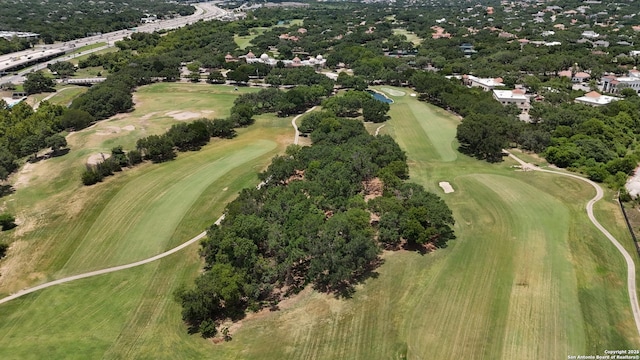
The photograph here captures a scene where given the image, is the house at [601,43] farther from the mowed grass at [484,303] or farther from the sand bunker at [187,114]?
the sand bunker at [187,114]

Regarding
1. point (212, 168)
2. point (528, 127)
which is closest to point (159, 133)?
point (212, 168)

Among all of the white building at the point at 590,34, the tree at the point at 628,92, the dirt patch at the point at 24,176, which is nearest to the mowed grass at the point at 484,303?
the dirt patch at the point at 24,176

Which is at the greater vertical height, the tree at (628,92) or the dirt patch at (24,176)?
the tree at (628,92)

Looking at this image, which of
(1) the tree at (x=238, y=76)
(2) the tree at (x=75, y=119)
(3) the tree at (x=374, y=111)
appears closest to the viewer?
(2) the tree at (x=75, y=119)

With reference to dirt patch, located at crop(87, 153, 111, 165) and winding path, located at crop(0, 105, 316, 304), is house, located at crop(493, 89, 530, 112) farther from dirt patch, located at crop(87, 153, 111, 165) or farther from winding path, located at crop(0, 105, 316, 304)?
dirt patch, located at crop(87, 153, 111, 165)

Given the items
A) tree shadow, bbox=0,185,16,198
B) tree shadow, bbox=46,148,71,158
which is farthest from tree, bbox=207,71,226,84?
tree shadow, bbox=0,185,16,198

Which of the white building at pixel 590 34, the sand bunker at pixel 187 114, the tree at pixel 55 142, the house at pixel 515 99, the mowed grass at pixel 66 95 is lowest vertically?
the mowed grass at pixel 66 95
